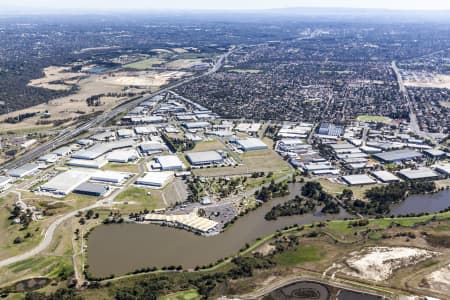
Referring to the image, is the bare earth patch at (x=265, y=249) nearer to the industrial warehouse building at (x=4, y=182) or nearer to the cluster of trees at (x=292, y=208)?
the cluster of trees at (x=292, y=208)

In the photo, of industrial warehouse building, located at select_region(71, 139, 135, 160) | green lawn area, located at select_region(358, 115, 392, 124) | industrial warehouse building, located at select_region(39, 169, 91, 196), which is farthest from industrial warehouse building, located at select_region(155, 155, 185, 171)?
green lawn area, located at select_region(358, 115, 392, 124)

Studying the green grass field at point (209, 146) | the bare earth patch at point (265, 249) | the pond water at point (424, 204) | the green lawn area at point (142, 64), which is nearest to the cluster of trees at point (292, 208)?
the bare earth patch at point (265, 249)

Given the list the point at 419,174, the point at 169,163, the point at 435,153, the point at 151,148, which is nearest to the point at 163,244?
the point at 169,163

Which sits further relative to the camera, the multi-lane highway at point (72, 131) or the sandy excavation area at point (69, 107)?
the sandy excavation area at point (69, 107)

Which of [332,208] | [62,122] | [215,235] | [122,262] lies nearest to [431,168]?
[332,208]

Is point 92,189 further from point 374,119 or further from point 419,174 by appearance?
point 374,119

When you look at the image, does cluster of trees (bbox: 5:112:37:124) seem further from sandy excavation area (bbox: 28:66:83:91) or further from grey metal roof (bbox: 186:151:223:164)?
grey metal roof (bbox: 186:151:223:164)
